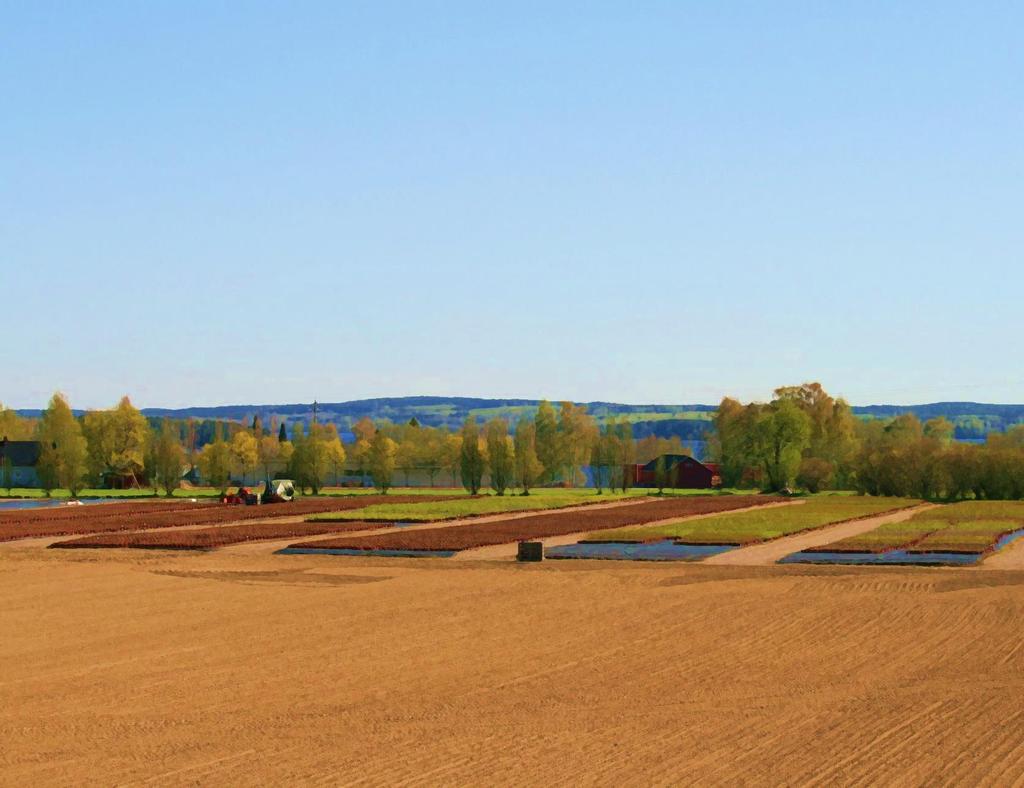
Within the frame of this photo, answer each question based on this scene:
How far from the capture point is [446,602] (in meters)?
34.5

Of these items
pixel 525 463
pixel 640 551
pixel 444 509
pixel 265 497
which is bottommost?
pixel 640 551

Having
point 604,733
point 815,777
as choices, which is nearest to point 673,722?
point 604,733

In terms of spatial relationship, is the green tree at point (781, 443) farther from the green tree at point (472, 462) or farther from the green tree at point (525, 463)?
the green tree at point (472, 462)

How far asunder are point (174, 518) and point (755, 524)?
102 feet

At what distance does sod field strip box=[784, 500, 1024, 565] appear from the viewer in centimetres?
4681

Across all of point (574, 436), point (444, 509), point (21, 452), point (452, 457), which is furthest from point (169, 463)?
point (574, 436)

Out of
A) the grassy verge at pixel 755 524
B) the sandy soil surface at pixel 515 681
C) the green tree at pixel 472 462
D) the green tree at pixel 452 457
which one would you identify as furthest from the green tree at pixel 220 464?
the sandy soil surface at pixel 515 681

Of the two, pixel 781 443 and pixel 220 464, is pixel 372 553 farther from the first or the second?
pixel 781 443

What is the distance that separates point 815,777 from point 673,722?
144 inches

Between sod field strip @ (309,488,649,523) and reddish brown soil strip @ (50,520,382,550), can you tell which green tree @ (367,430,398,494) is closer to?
sod field strip @ (309,488,649,523)

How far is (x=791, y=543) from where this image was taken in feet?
180

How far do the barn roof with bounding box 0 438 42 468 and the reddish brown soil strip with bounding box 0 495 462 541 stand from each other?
63703mm

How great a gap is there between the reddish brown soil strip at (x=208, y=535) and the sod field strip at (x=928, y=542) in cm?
2284

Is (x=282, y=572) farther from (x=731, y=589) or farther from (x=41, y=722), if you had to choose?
(x=41, y=722)
